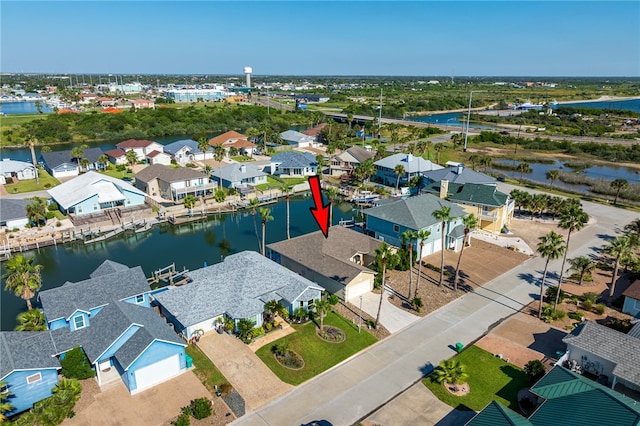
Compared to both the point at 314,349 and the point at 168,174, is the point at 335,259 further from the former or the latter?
the point at 168,174

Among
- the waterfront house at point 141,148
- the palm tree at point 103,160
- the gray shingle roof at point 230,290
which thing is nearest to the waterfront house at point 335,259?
the gray shingle roof at point 230,290

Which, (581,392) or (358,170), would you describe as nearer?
(581,392)

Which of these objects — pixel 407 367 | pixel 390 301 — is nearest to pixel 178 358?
pixel 407 367

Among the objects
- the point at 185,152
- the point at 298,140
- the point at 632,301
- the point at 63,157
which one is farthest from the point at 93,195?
the point at 632,301

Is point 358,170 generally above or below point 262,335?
above

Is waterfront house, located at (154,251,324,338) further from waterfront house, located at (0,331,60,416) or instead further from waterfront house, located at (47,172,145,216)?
waterfront house, located at (47,172,145,216)

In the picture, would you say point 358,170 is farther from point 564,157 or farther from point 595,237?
point 564,157

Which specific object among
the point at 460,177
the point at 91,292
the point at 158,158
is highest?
the point at 460,177
